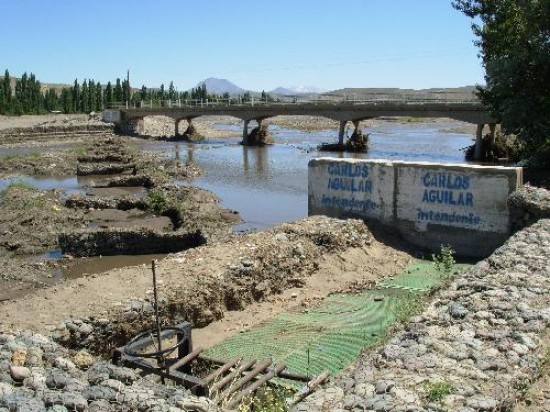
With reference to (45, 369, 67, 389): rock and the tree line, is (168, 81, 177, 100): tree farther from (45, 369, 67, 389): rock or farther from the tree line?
(45, 369, 67, 389): rock

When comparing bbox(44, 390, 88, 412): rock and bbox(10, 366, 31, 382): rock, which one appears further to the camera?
bbox(10, 366, 31, 382): rock

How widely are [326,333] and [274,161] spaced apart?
32.4 m

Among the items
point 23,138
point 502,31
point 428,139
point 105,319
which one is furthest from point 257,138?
point 105,319

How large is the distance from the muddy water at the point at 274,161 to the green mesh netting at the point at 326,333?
896 centimetres

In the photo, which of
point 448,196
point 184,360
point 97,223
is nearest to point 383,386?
point 184,360

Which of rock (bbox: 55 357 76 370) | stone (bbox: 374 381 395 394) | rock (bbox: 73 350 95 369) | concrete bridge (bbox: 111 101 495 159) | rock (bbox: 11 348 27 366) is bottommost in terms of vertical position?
rock (bbox: 73 350 95 369)

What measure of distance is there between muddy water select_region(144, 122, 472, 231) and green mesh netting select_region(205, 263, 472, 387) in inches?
353

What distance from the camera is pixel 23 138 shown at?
193 feet

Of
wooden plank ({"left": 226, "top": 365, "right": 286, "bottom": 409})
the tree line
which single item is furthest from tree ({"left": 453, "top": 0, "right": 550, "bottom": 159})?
the tree line

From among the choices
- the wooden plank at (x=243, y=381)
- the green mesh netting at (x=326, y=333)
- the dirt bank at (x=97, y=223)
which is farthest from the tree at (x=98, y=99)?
the wooden plank at (x=243, y=381)

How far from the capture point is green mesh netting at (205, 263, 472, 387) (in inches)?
358

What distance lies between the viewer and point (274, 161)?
42.0 m

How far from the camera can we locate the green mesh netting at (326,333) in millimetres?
9086

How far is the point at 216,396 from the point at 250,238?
21.1 feet
